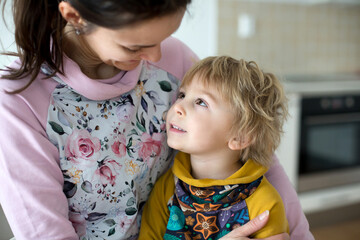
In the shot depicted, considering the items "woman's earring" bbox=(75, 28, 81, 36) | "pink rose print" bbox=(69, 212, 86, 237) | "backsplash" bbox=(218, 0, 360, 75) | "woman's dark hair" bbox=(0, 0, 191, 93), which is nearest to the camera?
"woman's dark hair" bbox=(0, 0, 191, 93)

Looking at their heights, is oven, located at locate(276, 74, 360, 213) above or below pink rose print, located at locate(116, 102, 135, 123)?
below

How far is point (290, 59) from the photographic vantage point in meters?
3.20

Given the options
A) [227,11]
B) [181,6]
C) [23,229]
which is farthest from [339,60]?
[23,229]

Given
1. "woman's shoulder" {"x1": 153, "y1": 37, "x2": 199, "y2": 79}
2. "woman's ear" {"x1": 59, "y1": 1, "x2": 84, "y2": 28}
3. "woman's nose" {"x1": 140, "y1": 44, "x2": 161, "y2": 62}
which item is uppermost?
"woman's ear" {"x1": 59, "y1": 1, "x2": 84, "y2": 28}

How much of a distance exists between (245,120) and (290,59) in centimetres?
226

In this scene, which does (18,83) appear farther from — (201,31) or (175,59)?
(201,31)

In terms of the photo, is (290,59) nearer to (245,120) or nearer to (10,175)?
(245,120)

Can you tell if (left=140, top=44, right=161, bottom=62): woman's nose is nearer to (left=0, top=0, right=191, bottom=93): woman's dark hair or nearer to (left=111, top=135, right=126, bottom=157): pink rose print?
(left=0, top=0, right=191, bottom=93): woman's dark hair

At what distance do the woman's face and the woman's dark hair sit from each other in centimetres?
2

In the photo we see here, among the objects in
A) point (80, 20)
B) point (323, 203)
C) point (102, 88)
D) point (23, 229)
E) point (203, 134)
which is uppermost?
point (80, 20)

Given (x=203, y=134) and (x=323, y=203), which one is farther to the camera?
(x=323, y=203)

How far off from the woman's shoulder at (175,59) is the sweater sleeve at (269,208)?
0.42 metres

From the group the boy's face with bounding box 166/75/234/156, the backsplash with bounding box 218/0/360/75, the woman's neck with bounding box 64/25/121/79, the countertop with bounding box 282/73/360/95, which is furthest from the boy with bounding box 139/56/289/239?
the backsplash with bounding box 218/0/360/75

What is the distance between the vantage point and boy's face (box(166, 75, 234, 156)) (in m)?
1.09
